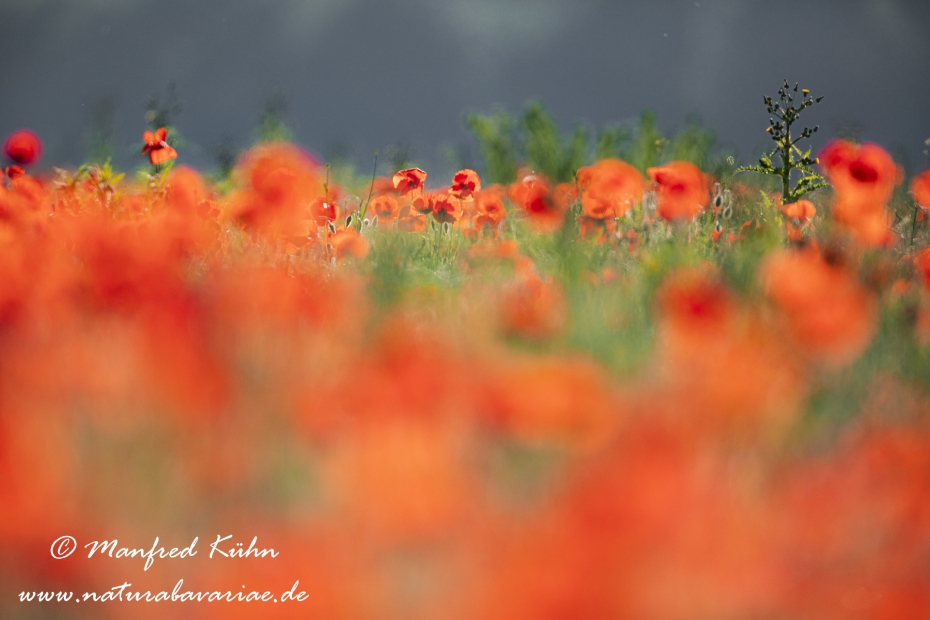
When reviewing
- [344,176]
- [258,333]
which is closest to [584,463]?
[258,333]

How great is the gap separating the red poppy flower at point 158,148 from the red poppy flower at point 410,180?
77cm

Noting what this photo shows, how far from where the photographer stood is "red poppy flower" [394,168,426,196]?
2.54 meters

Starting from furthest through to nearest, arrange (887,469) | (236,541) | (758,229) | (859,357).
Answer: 1. (758,229)
2. (859,357)
3. (887,469)
4. (236,541)

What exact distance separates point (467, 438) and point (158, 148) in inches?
85.9

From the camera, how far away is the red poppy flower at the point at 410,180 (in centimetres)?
254

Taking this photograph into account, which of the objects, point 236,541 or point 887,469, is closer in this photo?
point 236,541

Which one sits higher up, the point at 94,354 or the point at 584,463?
the point at 94,354

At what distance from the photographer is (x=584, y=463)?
67 centimetres


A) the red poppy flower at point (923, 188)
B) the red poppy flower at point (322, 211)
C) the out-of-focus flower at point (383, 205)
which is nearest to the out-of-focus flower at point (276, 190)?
the red poppy flower at point (322, 211)

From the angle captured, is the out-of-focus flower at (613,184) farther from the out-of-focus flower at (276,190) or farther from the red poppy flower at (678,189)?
the out-of-focus flower at (276,190)

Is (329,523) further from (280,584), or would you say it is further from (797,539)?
(797,539)

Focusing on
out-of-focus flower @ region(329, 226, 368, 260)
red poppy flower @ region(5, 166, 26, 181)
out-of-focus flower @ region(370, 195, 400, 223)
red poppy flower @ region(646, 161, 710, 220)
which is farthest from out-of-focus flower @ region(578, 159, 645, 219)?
red poppy flower @ region(5, 166, 26, 181)

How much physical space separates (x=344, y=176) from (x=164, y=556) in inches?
148

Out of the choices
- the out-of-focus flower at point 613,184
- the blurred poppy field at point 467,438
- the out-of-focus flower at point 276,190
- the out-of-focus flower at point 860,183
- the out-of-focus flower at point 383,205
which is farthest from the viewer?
the out-of-focus flower at point 383,205
